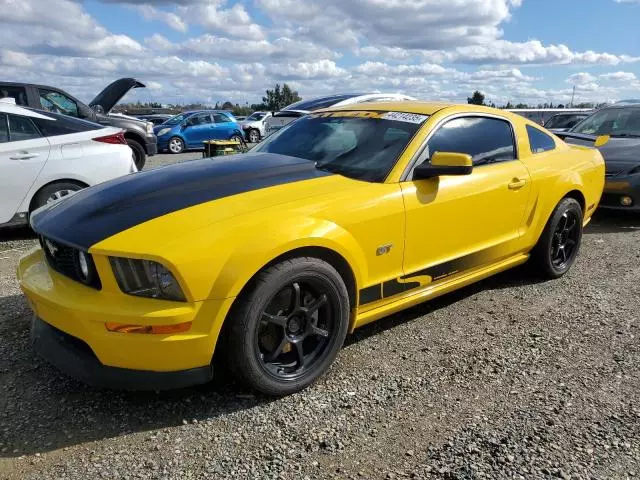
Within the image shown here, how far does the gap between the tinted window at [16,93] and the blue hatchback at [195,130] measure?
8.95 meters

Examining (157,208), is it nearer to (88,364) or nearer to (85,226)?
(85,226)

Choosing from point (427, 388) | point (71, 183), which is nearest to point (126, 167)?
point (71, 183)

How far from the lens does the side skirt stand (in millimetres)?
3102

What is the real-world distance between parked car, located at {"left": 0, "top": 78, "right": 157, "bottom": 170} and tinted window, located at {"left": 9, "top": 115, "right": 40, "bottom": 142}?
8.84 feet

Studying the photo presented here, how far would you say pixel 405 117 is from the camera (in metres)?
3.53

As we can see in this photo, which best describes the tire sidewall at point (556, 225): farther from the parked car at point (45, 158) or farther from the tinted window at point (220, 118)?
the tinted window at point (220, 118)

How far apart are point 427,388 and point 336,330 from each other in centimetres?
58

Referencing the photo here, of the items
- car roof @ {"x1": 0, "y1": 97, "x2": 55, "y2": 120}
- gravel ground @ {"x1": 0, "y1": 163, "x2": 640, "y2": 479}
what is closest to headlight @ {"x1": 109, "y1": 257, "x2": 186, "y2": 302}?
gravel ground @ {"x1": 0, "y1": 163, "x2": 640, "y2": 479}

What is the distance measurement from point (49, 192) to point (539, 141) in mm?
4757

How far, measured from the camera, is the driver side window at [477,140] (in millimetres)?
3480

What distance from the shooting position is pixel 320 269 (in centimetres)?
267

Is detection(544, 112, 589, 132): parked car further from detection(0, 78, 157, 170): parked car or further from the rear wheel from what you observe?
the rear wheel

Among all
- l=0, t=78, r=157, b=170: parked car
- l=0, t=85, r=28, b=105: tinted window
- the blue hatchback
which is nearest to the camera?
l=0, t=85, r=28, b=105: tinted window

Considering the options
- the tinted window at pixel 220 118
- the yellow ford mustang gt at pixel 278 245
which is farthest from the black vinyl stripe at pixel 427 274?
the tinted window at pixel 220 118
